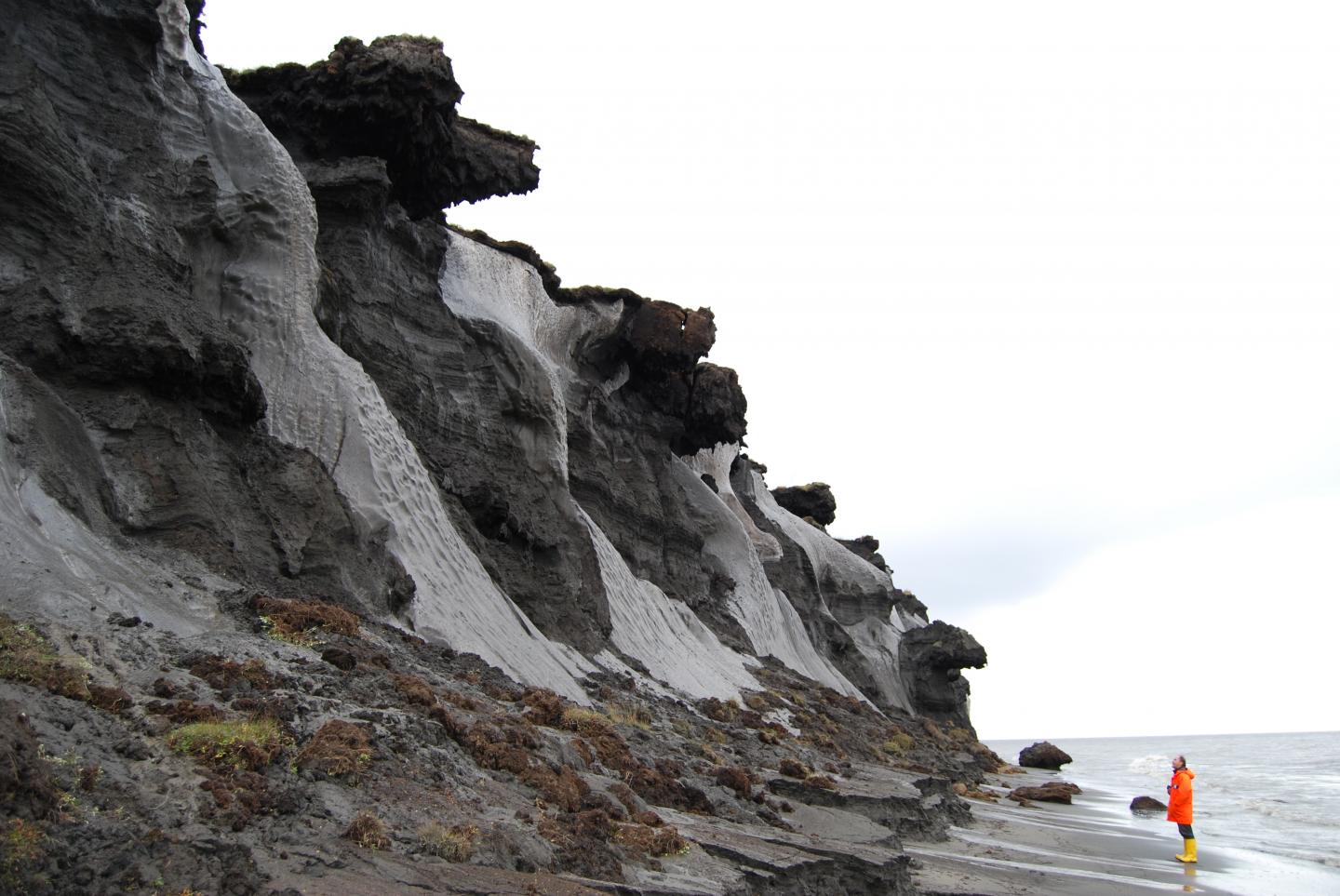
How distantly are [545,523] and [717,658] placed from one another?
908 cm

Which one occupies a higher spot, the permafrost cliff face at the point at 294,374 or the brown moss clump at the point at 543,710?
the permafrost cliff face at the point at 294,374

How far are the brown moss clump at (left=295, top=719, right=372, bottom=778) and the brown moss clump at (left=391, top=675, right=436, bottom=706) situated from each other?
155 centimetres

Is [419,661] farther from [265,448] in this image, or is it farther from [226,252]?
[226,252]

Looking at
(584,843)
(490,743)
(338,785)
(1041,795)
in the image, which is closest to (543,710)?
(490,743)

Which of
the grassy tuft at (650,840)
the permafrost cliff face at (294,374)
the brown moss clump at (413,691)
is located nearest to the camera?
the grassy tuft at (650,840)

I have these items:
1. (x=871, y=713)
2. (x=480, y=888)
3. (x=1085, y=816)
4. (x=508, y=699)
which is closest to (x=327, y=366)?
(x=508, y=699)

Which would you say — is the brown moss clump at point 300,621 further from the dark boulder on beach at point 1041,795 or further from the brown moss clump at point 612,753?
the dark boulder on beach at point 1041,795

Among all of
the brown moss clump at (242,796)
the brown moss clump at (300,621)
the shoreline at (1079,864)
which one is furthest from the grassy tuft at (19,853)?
the shoreline at (1079,864)

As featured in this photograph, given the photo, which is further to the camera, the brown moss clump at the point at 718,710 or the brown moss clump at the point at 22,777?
the brown moss clump at the point at 718,710

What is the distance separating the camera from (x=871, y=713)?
35.3 metres

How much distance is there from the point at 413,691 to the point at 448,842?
3.05 meters

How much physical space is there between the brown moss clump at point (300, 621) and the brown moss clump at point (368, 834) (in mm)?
4412

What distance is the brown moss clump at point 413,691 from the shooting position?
932cm

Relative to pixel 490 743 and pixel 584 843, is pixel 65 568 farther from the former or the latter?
pixel 584 843
